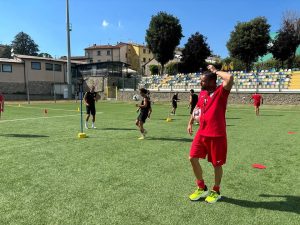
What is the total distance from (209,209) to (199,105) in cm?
156

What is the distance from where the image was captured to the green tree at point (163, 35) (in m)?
49.3

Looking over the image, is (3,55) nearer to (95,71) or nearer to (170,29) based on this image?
(95,71)

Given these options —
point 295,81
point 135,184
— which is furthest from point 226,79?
point 295,81

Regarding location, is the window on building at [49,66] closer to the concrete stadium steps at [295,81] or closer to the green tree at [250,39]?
the green tree at [250,39]

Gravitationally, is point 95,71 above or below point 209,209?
above

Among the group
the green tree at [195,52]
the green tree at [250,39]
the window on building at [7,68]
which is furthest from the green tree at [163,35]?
the window on building at [7,68]

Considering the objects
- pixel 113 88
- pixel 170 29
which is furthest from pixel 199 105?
pixel 170 29

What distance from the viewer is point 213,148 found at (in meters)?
4.68

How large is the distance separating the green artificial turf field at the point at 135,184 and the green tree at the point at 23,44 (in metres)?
97.1

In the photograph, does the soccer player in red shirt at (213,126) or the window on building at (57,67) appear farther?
the window on building at (57,67)

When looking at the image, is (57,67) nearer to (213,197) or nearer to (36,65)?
(36,65)

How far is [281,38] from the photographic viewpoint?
126ft

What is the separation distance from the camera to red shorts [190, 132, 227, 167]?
4.67m

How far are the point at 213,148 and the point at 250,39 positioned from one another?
3833cm
